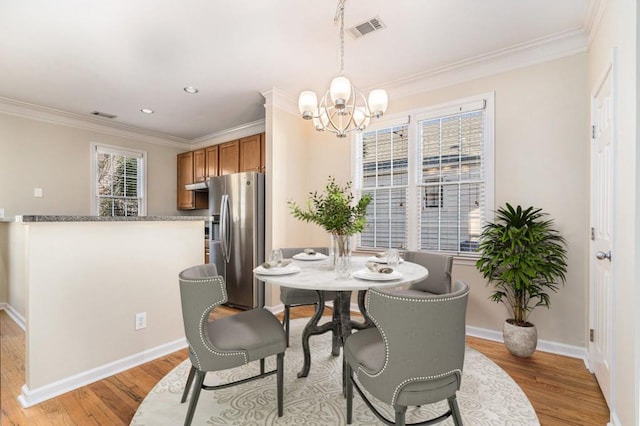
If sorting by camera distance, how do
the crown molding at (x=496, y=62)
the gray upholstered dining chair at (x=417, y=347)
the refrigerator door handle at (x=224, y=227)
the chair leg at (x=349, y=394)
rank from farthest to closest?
the refrigerator door handle at (x=224, y=227)
the crown molding at (x=496, y=62)
the chair leg at (x=349, y=394)
the gray upholstered dining chair at (x=417, y=347)

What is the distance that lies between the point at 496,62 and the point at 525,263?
1.91m

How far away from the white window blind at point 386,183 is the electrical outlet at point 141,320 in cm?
242

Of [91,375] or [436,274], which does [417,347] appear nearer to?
[436,274]

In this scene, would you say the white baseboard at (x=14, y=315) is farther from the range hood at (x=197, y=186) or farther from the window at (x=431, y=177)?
the window at (x=431, y=177)

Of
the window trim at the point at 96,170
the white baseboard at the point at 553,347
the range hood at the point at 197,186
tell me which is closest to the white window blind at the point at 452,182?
the white baseboard at the point at 553,347

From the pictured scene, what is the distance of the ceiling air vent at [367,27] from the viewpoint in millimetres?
2410

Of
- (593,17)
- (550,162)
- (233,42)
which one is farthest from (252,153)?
(593,17)

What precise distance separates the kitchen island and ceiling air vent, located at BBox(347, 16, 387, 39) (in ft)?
7.05

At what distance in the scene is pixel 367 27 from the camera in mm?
2488

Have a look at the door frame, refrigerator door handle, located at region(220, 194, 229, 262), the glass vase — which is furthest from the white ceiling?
the glass vase

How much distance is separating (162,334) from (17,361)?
1135 millimetres

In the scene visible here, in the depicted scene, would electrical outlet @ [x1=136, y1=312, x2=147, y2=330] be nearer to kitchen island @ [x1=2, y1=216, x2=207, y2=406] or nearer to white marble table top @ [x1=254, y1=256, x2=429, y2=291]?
kitchen island @ [x1=2, y1=216, x2=207, y2=406]

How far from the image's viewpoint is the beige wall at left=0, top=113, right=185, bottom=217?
4023mm

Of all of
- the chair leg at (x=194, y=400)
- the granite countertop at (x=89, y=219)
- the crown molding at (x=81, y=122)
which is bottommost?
the chair leg at (x=194, y=400)
